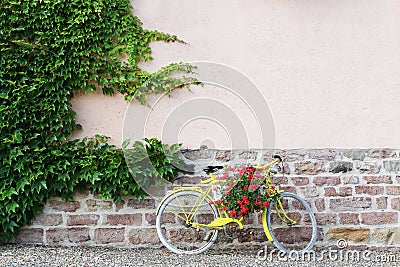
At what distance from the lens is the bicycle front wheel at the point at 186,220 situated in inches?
172

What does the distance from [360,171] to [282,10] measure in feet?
5.80

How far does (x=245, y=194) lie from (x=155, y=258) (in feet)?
3.17

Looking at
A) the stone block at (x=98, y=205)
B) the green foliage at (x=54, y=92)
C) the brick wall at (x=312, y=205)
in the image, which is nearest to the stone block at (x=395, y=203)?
the brick wall at (x=312, y=205)

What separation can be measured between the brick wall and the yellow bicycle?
0.14 metres

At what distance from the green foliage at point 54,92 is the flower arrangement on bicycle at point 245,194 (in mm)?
597

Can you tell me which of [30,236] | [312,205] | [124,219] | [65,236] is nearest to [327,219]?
[312,205]

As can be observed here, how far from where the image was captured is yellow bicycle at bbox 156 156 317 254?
4309mm

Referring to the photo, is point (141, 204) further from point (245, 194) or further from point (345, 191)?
point (345, 191)

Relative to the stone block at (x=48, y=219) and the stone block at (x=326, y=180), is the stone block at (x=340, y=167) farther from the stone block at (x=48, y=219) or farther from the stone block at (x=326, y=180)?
the stone block at (x=48, y=219)

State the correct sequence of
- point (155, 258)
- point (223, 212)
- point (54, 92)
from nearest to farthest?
Answer: 1. point (155, 258)
2. point (223, 212)
3. point (54, 92)

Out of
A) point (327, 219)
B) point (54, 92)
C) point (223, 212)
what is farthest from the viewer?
point (327, 219)

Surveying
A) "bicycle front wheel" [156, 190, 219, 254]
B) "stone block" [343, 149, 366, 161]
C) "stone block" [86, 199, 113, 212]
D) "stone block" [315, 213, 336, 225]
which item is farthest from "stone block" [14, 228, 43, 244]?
"stone block" [343, 149, 366, 161]

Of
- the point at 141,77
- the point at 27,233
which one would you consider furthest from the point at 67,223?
the point at 141,77

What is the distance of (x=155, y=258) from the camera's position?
4145 mm
